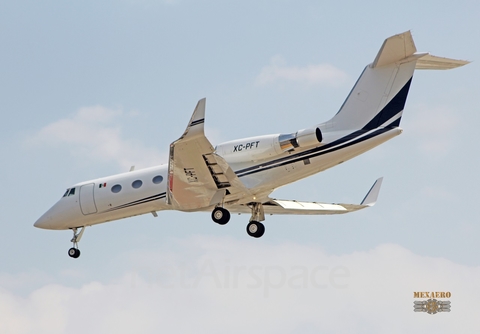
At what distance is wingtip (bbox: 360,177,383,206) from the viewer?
98.6 ft

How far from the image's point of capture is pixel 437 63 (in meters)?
25.0

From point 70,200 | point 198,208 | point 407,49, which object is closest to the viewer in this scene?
point 407,49

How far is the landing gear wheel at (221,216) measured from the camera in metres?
25.9

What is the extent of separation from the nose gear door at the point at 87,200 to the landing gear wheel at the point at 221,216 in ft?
15.9

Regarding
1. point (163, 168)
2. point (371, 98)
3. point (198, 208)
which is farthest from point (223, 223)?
point (371, 98)

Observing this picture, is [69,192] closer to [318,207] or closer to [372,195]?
[318,207]

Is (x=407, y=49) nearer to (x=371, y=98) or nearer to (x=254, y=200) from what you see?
(x=371, y=98)

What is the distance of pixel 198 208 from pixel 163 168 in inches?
75.4

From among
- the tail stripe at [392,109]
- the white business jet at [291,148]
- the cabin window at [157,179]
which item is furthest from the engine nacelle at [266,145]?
the cabin window at [157,179]

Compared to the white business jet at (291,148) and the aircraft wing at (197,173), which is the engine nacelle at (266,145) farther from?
the aircraft wing at (197,173)

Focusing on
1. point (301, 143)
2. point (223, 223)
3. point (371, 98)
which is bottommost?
point (223, 223)

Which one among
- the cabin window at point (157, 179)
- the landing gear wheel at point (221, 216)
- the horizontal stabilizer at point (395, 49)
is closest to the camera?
the horizontal stabilizer at point (395, 49)

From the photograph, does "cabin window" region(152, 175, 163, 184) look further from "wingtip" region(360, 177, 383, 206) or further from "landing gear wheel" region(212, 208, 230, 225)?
"wingtip" region(360, 177, 383, 206)

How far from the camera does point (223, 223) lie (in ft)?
85.3
